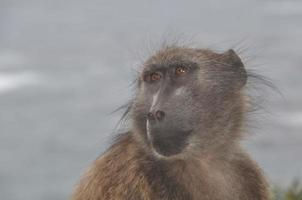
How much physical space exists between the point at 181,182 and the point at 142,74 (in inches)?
60.2

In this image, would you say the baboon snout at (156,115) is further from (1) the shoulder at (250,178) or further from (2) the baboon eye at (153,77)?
(1) the shoulder at (250,178)

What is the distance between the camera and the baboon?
9867 millimetres

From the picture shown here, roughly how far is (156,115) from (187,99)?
1.89 feet

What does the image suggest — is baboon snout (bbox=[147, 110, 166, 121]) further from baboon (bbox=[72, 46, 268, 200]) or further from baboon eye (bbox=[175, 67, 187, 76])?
baboon eye (bbox=[175, 67, 187, 76])

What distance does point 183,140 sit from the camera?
992 centimetres

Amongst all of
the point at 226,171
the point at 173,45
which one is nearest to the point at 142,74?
the point at 173,45

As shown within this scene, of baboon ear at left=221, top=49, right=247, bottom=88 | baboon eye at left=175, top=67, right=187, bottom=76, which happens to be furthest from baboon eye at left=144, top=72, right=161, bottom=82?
baboon ear at left=221, top=49, right=247, bottom=88

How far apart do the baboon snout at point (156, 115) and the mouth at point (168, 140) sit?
126 mm

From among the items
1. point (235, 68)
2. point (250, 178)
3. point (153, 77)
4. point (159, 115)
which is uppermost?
point (153, 77)

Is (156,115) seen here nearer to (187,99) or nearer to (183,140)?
(183,140)

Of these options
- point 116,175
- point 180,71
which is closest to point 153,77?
point 180,71

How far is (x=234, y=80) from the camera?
10.9m

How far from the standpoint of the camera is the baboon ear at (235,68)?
10898 mm

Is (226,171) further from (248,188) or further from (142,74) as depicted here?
(142,74)
